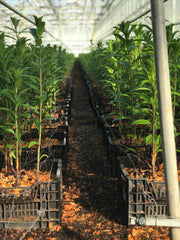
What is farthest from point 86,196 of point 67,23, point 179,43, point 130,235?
point 67,23

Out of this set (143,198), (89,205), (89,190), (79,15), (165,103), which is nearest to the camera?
(165,103)

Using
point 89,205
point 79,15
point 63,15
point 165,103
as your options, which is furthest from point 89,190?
point 79,15

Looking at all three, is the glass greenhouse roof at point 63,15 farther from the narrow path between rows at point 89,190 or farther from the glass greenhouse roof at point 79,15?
the narrow path between rows at point 89,190

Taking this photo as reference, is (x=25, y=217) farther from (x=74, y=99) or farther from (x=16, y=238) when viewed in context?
(x=74, y=99)

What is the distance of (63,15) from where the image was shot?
33.1 meters

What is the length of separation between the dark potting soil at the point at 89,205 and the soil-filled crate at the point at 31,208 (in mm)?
78

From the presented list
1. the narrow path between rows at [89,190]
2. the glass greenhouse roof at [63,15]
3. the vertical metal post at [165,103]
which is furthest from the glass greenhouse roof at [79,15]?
the vertical metal post at [165,103]

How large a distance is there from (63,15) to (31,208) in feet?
109

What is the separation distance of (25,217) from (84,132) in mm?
3841

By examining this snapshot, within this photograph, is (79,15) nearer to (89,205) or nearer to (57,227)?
(89,205)

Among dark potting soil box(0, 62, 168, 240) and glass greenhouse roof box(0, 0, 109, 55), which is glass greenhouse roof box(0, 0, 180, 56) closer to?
glass greenhouse roof box(0, 0, 109, 55)

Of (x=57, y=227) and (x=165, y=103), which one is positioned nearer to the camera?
(x=165, y=103)

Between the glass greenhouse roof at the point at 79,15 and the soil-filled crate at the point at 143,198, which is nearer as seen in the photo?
the soil-filled crate at the point at 143,198

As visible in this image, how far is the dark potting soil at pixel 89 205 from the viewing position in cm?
255
